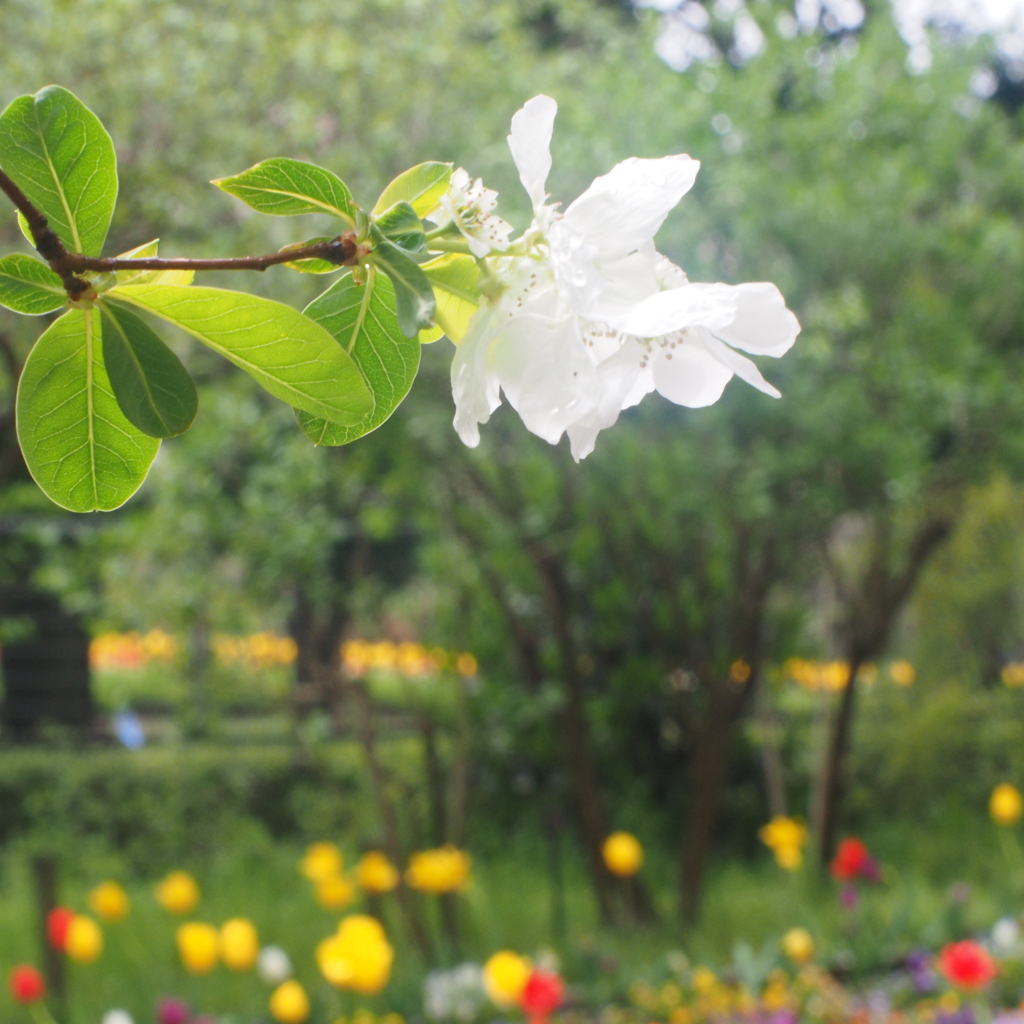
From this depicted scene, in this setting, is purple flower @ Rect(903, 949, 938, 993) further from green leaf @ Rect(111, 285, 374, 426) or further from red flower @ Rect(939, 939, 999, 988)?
green leaf @ Rect(111, 285, 374, 426)

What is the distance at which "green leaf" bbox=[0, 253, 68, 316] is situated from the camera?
1.20 ft

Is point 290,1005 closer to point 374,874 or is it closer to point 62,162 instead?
point 374,874

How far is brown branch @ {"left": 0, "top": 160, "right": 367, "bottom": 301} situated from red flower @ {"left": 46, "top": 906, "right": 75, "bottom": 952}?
2668mm

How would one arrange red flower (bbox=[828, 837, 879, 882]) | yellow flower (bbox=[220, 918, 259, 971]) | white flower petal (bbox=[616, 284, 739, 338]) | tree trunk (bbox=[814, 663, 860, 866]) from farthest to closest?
1. tree trunk (bbox=[814, 663, 860, 866])
2. red flower (bbox=[828, 837, 879, 882])
3. yellow flower (bbox=[220, 918, 259, 971])
4. white flower petal (bbox=[616, 284, 739, 338])

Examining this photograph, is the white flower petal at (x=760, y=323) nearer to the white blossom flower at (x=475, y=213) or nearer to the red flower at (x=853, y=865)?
the white blossom flower at (x=475, y=213)

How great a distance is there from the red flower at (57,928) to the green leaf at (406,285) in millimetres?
2703

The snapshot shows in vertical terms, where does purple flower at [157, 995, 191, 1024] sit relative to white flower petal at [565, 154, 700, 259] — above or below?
below

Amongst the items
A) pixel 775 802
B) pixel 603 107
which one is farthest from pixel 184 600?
pixel 775 802

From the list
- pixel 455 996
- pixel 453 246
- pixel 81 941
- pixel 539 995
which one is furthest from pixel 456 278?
pixel 455 996

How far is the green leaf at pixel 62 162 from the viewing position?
0.37 m

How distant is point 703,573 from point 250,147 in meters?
2.09

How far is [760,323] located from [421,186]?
0.13 m

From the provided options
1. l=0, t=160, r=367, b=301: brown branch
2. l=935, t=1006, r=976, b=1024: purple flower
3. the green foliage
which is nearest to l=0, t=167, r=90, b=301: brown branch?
l=0, t=160, r=367, b=301: brown branch

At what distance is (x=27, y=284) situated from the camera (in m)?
0.37
